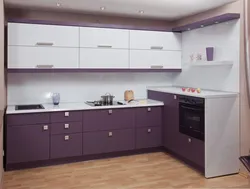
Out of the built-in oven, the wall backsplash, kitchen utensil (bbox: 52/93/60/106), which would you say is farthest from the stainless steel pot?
the built-in oven

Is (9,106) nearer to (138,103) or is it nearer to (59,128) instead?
(59,128)

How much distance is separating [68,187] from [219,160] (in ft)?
6.59

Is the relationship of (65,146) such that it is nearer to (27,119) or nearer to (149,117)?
(27,119)

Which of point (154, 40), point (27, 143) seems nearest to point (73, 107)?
point (27, 143)

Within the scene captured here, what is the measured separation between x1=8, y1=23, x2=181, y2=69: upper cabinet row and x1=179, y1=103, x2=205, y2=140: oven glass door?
117 centimetres

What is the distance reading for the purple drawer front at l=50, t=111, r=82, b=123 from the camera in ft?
13.2

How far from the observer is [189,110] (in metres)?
3.94

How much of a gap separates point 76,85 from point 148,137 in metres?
1.54

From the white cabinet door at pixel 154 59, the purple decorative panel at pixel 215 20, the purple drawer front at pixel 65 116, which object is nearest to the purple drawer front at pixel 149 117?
the white cabinet door at pixel 154 59

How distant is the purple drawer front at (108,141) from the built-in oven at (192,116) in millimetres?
870

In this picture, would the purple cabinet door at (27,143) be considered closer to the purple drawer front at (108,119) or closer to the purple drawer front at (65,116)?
the purple drawer front at (65,116)

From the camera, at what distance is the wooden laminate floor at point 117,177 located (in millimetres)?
3359

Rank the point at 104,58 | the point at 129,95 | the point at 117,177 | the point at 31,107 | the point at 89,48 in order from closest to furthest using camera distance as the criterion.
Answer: the point at 117,177, the point at 31,107, the point at 89,48, the point at 104,58, the point at 129,95

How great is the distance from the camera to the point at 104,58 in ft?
14.8
